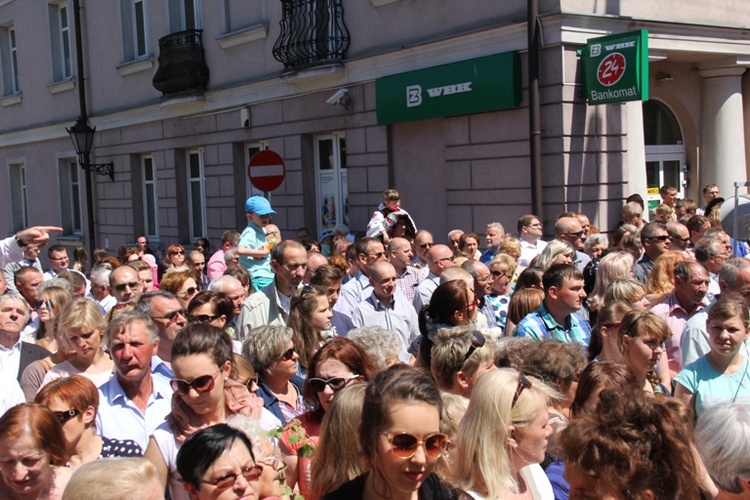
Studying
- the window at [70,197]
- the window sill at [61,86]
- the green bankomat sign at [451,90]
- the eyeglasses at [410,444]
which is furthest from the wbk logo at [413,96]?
the window at [70,197]

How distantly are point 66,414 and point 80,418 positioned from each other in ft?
0.21

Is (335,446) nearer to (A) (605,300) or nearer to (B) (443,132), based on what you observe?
(A) (605,300)

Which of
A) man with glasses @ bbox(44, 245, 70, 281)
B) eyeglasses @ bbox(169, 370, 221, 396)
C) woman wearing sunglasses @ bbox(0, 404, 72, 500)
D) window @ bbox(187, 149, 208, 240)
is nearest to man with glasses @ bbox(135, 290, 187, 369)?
eyeglasses @ bbox(169, 370, 221, 396)

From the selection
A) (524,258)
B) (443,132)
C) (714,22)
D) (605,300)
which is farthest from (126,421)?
(714,22)

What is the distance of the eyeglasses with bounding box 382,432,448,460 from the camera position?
9.09ft

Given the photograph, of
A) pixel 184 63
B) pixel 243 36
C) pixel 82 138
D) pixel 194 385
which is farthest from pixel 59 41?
pixel 194 385

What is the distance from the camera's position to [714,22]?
12.9 m

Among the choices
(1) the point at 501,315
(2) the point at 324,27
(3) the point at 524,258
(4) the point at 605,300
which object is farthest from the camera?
(2) the point at 324,27

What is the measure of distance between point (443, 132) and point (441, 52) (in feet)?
3.83

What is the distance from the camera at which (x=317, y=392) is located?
412cm

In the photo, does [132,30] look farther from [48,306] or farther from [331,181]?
[48,306]

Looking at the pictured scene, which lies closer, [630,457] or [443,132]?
[630,457]

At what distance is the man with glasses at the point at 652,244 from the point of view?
7883 mm

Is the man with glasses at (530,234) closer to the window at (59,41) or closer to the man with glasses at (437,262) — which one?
the man with glasses at (437,262)
